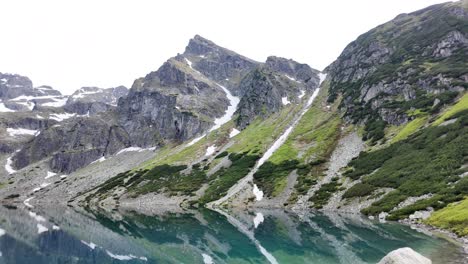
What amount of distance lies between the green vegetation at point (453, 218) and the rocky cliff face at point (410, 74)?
202ft

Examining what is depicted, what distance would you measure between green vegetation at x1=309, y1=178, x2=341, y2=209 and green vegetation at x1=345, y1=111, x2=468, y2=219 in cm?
447

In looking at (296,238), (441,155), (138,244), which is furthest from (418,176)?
(138,244)

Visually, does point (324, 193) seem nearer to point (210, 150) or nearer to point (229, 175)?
point (229, 175)

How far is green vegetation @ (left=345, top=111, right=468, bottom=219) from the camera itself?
55.9 metres

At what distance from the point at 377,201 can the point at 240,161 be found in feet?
233

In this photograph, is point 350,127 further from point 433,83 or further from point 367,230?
point 367,230

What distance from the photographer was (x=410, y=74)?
454 ft

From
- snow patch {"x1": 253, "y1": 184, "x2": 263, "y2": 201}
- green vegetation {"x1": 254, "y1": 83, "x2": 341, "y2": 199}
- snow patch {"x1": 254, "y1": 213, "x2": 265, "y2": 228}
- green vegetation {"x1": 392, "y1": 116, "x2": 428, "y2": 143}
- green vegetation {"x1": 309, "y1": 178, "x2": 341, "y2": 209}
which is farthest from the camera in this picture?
green vegetation {"x1": 254, "y1": 83, "x2": 341, "y2": 199}

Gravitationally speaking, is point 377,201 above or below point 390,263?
below

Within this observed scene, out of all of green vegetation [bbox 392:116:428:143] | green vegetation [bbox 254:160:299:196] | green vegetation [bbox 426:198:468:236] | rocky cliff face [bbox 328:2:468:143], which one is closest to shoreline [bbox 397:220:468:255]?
green vegetation [bbox 426:198:468:236]

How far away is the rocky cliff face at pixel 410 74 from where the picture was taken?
11544 centimetres

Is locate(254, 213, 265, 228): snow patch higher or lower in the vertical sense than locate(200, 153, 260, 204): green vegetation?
higher

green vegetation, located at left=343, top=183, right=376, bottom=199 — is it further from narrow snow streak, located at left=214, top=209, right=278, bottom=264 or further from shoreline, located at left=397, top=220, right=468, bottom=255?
narrow snow streak, located at left=214, top=209, right=278, bottom=264

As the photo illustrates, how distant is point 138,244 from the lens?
51.8 meters
